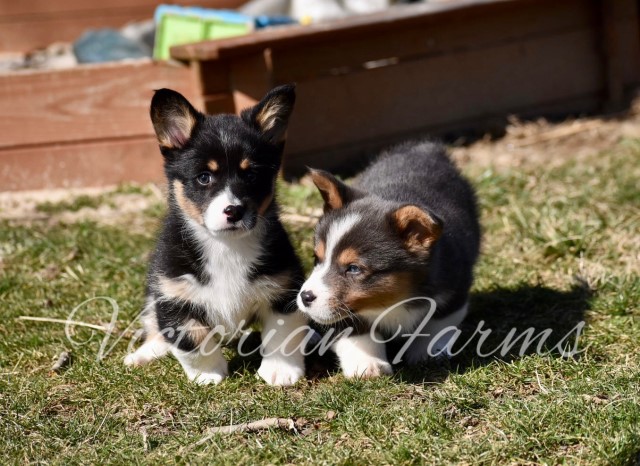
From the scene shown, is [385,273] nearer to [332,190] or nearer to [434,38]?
[332,190]

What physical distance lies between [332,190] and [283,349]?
0.82 m

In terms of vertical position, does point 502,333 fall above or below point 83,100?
below

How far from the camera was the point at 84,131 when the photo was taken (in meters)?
7.82

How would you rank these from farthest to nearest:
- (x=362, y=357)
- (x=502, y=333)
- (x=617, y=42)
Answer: (x=617, y=42) < (x=502, y=333) < (x=362, y=357)

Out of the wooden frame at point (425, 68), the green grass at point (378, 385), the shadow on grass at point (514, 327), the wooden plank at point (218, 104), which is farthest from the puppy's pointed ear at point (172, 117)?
the wooden plank at point (218, 104)

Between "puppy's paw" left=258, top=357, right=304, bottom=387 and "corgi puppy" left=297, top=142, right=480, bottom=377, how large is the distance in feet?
0.78

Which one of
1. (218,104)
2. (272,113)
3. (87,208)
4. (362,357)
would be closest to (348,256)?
(362,357)

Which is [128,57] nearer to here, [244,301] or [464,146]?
[464,146]

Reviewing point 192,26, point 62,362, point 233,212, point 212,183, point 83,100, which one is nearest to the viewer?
point 233,212

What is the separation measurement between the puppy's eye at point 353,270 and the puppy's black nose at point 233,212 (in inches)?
22.2

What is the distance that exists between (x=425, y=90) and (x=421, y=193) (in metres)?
3.55

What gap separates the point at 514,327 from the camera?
5266 millimetres

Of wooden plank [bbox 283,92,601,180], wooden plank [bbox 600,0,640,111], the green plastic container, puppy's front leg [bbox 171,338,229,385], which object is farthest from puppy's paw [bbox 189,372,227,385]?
wooden plank [bbox 600,0,640,111]

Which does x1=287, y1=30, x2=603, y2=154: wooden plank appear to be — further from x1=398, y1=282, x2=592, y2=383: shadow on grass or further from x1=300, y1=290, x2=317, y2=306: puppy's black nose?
x1=300, y1=290, x2=317, y2=306: puppy's black nose
